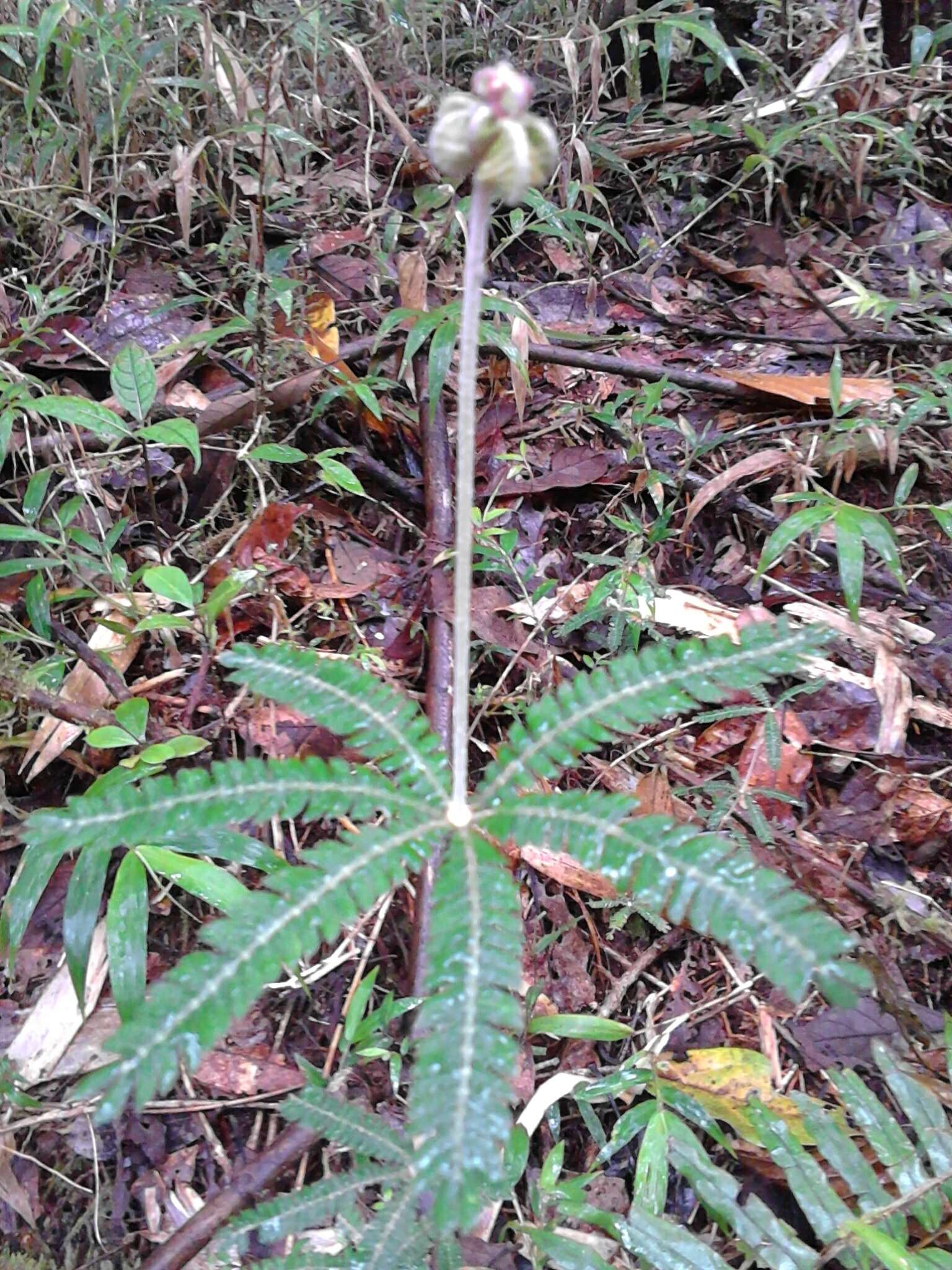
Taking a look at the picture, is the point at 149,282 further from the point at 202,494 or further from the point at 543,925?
the point at 543,925

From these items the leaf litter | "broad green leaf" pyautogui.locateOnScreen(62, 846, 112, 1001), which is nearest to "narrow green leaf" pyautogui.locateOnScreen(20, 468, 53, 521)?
the leaf litter

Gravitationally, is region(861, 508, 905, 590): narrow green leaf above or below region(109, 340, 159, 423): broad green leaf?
below

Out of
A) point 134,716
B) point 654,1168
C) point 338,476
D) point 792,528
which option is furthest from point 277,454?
point 654,1168

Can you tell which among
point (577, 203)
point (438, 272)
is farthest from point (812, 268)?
point (438, 272)

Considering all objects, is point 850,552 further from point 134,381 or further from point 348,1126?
point 134,381

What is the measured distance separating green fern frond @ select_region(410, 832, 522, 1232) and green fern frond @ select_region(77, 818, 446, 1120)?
11 cm

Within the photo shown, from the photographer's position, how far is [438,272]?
3.57m

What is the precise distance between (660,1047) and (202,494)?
2046 millimetres

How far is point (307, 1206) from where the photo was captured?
1433mm

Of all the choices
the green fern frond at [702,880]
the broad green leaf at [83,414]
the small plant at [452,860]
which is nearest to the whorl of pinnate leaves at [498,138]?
the small plant at [452,860]

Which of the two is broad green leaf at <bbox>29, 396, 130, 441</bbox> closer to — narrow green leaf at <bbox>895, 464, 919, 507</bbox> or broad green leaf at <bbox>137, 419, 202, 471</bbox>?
broad green leaf at <bbox>137, 419, 202, 471</bbox>

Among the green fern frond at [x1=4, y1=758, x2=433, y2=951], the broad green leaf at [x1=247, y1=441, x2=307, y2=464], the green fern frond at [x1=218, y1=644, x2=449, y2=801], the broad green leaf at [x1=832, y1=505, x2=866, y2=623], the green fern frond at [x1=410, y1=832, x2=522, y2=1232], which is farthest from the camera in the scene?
the broad green leaf at [x1=247, y1=441, x2=307, y2=464]

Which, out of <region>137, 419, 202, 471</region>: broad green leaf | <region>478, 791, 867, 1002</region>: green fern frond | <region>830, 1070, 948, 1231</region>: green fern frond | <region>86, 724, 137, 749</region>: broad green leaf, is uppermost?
<region>137, 419, 202, 471</region>: broad green leaf

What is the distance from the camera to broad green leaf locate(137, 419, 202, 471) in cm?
235
